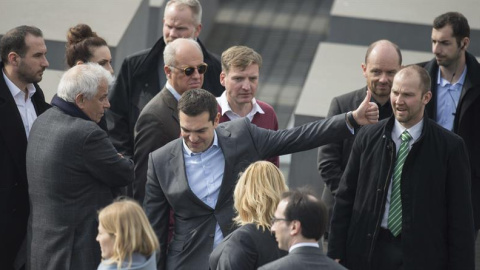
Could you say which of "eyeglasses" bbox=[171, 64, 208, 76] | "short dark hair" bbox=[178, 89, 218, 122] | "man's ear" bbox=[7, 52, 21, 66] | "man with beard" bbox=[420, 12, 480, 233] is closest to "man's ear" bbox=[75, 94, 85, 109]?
"short dark hair" bbox=[178, 89, 218, 122]

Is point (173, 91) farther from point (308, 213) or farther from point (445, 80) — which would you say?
point (308, 213)

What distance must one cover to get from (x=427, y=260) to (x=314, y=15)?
7.84 metres

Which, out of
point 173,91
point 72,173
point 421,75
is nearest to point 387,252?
point 421,75

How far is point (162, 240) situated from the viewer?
6.73 meters

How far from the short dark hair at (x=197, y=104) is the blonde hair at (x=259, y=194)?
2.30ft

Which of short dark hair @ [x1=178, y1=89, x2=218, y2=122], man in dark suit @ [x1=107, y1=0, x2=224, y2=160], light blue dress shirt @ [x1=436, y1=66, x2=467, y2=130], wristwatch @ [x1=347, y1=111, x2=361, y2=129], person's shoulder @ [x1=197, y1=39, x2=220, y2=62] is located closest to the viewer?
short dark hair @ [x1=178, y1=89, x2=218, y2=122]

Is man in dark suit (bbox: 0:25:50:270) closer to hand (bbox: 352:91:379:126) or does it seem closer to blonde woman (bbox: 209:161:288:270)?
blonde woman (bbox: 209:161:288:270)

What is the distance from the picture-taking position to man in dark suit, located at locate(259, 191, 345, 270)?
5188 millimetres

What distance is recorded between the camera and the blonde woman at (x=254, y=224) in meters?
5.79

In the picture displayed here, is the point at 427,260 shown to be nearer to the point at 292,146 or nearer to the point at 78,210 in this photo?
the point at 292,146

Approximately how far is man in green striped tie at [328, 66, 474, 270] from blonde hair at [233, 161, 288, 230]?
1022 millimetres

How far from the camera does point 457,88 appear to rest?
7.83 meters

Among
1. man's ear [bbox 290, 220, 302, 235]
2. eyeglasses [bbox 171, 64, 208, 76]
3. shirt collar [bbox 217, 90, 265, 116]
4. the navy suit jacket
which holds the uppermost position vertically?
eyeglasses [bbox 171, 64, 208, 76]

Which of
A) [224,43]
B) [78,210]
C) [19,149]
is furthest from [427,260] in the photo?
[224,43]
